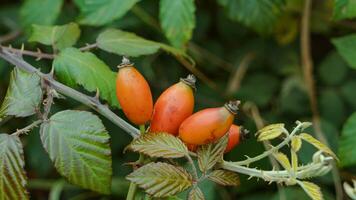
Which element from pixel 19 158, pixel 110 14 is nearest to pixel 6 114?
pixel 19 158

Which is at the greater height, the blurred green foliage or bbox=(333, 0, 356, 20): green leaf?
bbox=(333, 0, 356, 20): green leaf

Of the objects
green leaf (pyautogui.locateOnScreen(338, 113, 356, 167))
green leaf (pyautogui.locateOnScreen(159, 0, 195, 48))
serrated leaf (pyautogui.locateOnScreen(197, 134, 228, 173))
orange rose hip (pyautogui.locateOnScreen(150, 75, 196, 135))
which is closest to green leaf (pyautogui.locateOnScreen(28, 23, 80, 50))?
green leaf (pyautogui.locateOnScreen(159, 0, 195, 48))

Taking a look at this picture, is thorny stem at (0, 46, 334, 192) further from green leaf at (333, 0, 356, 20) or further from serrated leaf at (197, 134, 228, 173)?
green leaf at (333, 0, 356, 20)

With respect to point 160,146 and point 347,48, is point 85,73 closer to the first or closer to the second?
point 160,146

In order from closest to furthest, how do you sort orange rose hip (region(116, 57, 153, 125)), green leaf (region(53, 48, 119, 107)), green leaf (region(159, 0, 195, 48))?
orange rose hip (region(116, 57, 153, 125)) < green leaf (region(53, 48, 119, 107)) < green leaf (region(159, 0, 195, 48))

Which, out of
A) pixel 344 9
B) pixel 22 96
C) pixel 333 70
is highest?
pixel 344 9

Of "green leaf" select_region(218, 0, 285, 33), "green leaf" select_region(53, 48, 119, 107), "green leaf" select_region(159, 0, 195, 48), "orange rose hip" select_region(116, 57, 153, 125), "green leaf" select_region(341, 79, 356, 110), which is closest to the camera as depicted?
"orange rose hip" select_region(116, 57, 153, 125)

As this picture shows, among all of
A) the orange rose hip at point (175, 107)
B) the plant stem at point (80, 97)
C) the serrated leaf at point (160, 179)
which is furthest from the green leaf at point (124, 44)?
the serrated leaf at point (160, 179)

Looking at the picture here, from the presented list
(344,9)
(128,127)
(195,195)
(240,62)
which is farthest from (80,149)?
(240,62)
